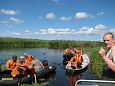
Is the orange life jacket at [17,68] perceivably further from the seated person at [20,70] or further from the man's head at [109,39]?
the man's head at [109,39]

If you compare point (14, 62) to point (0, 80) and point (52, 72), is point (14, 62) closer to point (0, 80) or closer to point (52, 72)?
point (0, 80)

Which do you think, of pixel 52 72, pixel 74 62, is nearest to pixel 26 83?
pixel 52 72

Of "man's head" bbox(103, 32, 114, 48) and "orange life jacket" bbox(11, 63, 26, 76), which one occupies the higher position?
"man's head" bbox(103, 32, 114, 48)

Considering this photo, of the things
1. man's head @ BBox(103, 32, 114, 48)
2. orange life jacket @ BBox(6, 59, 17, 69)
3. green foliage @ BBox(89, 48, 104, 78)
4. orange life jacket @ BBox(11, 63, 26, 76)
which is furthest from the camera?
green foliage @ BBox(89, 48, 104, 78)

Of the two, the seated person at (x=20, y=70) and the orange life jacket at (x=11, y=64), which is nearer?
the seated person at (x=20, y=70)

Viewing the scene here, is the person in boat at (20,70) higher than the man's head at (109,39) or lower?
lower

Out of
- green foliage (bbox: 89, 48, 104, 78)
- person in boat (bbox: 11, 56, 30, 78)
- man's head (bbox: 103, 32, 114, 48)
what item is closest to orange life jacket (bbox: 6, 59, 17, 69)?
person in boat (bbox: 11, 56, 30, 78)

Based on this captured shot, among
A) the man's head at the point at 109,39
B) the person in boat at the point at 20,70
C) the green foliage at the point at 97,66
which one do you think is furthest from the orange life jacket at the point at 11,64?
the man's head at the point at 109,39

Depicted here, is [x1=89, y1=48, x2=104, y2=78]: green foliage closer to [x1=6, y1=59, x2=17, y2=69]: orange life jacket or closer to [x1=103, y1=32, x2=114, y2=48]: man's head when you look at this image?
[x1=6, y1=59, x2=17, y2=69]: orange life jacket

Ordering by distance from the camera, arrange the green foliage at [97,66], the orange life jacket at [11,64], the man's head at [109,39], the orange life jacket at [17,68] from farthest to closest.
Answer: the green foliage at [97,66] → the orange life jacket at [11,64] → the orange life jacket at [17,68] → the man's head at [109,39]

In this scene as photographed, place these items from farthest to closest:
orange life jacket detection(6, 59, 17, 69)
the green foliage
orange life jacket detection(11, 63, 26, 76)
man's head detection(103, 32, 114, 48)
Result: the green foliage → orange life jacket detection(6, 59, 17, 69) → orange life jacket detection(11, 63, 26, 76) → man's head detection(103, 32, 114, 48)

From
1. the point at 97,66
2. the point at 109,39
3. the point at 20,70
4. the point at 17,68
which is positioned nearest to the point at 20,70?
the point at 20,70

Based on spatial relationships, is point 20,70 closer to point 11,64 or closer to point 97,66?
point 11,64

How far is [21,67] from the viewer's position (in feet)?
48.7
